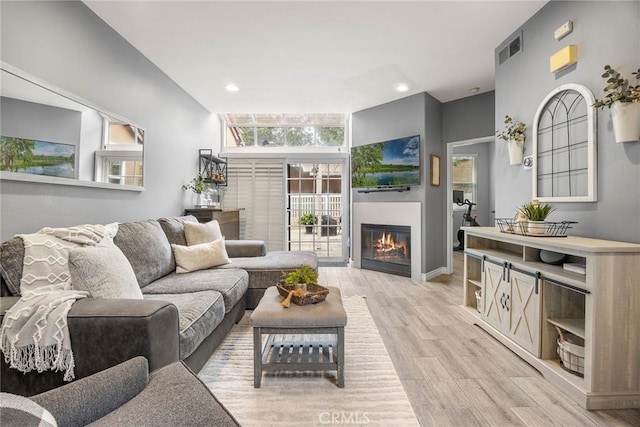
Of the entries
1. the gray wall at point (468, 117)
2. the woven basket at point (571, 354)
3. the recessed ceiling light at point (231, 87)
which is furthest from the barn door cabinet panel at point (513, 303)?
the recessed ceiling light at point (231, 87)

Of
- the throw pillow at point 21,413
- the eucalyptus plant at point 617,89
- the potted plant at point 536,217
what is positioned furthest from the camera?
the potted plant at point 536,217

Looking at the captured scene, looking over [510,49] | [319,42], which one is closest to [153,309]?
[319,42]

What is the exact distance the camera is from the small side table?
166 centimetres

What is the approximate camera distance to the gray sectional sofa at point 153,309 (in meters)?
1.26

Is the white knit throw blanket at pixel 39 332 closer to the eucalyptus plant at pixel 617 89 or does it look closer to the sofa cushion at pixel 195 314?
the sofa cushion at pixel 195 314

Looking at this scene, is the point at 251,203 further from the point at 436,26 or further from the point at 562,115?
the point at 562,115

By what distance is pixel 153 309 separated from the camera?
4.31ft

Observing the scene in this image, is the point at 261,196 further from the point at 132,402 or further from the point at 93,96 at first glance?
the point at 132,402

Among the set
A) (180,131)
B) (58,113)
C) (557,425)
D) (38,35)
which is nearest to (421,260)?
(557,425)

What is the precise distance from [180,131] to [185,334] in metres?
3.10

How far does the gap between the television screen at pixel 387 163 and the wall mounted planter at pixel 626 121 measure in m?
2.51

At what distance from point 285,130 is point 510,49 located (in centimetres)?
368

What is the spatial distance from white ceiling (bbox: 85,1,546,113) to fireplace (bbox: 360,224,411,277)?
2083mm

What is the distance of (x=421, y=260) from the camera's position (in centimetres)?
420
